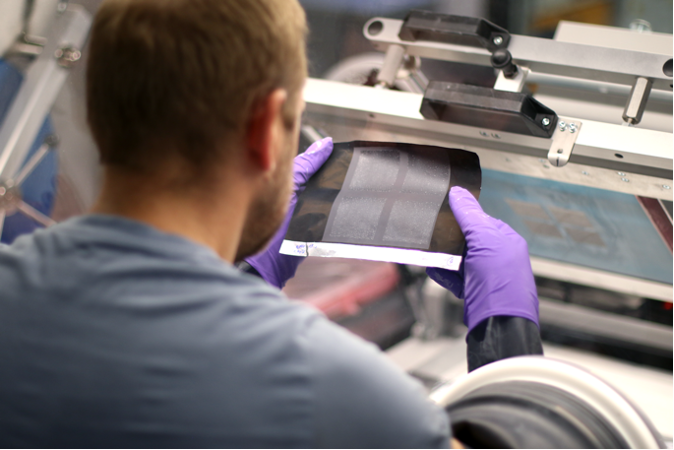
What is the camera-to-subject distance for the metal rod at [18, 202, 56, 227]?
157cm

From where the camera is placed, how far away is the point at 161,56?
56 centimetres

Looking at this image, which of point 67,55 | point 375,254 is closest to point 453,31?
point 375,254

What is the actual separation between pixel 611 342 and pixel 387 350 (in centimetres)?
96

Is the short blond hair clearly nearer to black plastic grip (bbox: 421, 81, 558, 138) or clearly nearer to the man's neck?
the man's neck

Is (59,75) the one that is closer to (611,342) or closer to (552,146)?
(552,146)

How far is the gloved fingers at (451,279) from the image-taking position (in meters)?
1.03

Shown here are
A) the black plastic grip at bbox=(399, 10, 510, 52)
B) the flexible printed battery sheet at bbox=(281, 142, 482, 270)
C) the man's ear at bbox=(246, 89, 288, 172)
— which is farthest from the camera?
the black plastic grip at bbox=(399, 10, 510, 52)

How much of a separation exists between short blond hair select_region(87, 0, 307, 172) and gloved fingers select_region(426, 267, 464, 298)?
0.55 meters

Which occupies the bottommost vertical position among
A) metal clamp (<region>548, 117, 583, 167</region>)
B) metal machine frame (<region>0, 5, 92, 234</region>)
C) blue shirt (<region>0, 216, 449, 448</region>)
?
metal machine frame (<region>0, 5, 92, 234</region>)

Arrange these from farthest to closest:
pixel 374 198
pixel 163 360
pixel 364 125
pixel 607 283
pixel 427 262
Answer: pixel 607 283 → pixel 364 125 → pixel 374 198 → pixel 427 262 → pixel 163 360

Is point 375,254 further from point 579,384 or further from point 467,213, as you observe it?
point 579,384

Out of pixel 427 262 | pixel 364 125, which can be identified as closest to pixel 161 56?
pixel 427 262

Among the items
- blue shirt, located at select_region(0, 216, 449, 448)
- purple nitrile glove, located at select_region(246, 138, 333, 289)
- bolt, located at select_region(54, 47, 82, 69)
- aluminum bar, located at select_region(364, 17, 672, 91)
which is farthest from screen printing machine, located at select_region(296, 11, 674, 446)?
bolt, located at select_region(54, 47, 82, 69)

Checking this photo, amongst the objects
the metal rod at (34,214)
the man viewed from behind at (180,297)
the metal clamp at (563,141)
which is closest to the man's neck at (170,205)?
the man viewed from behind at (180,297)
